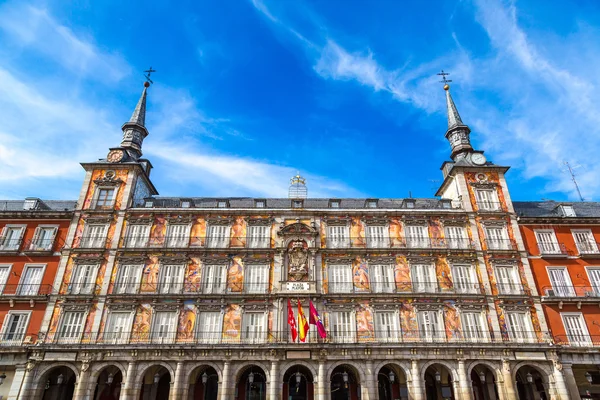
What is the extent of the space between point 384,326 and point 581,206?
23802mm

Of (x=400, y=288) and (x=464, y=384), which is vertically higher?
(x=400, y=288)

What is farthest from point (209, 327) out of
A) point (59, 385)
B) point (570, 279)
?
point (570, 279)

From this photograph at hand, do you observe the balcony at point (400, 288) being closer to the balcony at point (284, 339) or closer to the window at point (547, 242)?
the balcony at point (284, 339)

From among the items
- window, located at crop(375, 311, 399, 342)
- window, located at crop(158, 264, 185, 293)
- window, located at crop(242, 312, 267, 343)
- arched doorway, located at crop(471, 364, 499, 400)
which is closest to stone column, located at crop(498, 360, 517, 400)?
arched doorway, located at crop(471, 364, 499, 400)

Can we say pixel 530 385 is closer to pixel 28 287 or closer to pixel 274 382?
pixel 274 382

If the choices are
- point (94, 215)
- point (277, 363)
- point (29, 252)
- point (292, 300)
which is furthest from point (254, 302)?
point (29, 252)

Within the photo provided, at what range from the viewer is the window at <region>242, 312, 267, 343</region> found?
1133 inches

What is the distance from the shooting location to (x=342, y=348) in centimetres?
2809

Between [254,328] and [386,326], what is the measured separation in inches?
403

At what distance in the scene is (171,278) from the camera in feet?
101

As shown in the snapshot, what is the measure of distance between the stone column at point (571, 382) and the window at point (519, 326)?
9.73 ft

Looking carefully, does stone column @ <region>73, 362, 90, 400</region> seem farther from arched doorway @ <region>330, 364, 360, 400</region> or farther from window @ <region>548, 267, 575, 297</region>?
window @ <region>548, 267, 575, 297</region>

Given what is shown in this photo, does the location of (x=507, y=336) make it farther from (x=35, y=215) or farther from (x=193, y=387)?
(x=35, y=215)

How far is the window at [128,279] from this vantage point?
99.3 ft
